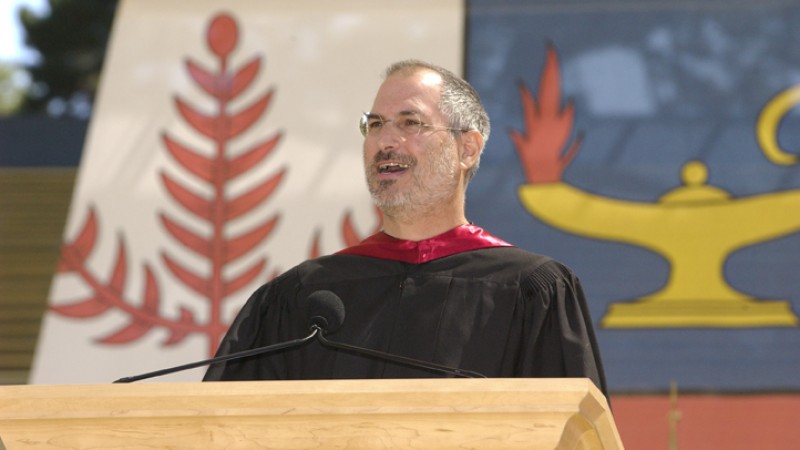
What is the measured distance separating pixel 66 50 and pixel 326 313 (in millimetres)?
16328

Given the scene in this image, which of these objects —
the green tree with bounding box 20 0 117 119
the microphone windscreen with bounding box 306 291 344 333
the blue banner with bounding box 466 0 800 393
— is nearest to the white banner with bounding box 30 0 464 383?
the blue banner with bounding box 466 0 800 393

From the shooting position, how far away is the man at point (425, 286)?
272 cm

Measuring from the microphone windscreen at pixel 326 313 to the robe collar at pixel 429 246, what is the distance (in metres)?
0.63

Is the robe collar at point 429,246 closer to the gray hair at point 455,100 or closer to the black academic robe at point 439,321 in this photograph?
the black academic robe at point 439,321

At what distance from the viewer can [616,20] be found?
5.21 m

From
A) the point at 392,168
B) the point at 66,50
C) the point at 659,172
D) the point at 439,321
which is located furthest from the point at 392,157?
the point at 66,50

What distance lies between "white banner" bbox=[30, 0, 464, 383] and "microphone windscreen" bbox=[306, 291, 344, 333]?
111 inches

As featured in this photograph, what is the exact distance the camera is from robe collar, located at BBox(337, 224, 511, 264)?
293cm

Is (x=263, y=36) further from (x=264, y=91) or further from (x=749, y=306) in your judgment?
(x=749, y=306)

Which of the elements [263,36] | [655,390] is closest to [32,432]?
[655,390]

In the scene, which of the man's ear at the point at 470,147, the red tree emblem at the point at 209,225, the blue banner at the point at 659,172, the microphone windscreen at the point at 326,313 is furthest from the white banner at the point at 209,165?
the microphone windscreen at the point at 326,313

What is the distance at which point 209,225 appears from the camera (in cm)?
530

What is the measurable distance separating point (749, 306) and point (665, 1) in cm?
136

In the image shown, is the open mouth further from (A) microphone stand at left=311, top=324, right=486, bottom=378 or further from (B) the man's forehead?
(A) microphone stand at left=311, top=324, right=486, bottom=378
